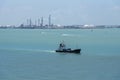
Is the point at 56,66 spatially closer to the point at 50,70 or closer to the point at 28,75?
the point at 50,70

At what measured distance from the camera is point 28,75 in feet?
117

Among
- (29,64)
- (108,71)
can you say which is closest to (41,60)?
(29,64)

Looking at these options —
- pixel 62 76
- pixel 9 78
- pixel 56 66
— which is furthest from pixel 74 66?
pixel 9 78

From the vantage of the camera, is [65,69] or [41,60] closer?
[65,69]

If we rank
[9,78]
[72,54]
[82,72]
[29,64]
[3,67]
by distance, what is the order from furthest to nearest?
[72,54] < [29,64] < [3,67] < [82,72] < [9,78]

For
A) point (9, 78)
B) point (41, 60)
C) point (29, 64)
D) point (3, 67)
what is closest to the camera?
point (9, 78)

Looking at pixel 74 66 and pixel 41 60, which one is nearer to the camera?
pixel 74 66

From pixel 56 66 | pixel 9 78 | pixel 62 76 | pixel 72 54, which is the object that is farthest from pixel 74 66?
pixel 72 54

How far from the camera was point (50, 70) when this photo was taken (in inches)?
1529

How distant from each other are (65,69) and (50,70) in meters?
1.88

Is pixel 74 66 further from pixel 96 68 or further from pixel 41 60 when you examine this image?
pixel 41 60

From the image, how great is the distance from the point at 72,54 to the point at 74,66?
13675 mm

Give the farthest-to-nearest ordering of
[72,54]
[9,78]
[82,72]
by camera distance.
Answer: [72,54] → [82,72] → [9,78]

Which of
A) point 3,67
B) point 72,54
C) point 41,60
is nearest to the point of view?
point 3,67
